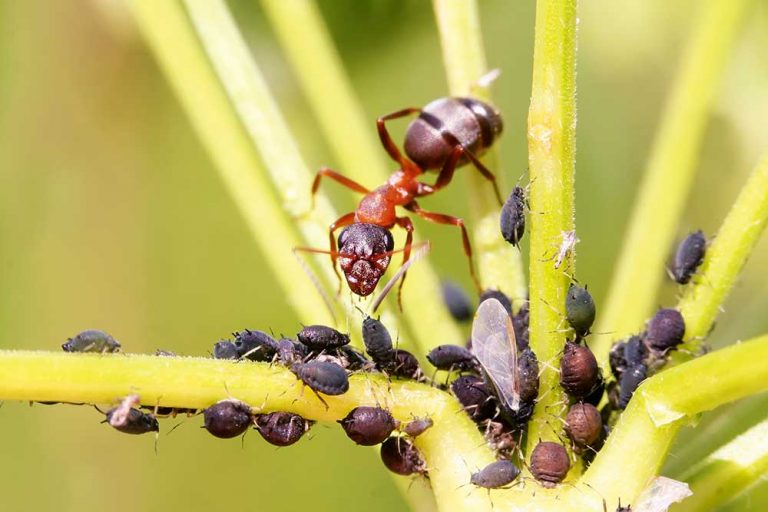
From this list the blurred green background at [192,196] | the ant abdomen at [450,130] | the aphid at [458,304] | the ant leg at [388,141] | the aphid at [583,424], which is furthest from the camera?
the ant leg at [388,141]

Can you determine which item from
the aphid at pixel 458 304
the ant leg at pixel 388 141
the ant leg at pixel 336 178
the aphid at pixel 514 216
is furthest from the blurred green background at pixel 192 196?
the aphid at pixel 514 216

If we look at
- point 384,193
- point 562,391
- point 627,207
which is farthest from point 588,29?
point 562,391

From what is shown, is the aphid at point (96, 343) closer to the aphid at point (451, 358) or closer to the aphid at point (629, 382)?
the aphid at point (451, 358)

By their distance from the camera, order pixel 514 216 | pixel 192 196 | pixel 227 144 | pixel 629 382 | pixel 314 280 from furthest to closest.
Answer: pixel 192 196 → pixel 227 144 → pixel 314 280 → pixel 514 216 → pixel 629 382

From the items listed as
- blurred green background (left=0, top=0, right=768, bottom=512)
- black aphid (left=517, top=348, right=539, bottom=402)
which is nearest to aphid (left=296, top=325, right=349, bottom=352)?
black aphid (left=517, top=348, right=539, bottom=402)

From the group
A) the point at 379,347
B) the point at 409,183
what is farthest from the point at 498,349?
the point at 409,183

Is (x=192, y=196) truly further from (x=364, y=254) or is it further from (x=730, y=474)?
(x=730, y=474)

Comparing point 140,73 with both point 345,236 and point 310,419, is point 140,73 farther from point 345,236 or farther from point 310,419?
point 310,419
